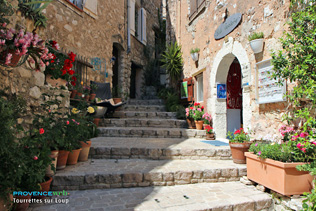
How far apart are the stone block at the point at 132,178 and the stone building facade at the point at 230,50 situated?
2.34 meters

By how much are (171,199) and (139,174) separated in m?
0.61

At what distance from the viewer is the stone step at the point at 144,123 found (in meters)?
6.09

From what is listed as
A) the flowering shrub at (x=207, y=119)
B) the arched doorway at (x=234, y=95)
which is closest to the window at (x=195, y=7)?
the arched doorway at (x=234, y=95)

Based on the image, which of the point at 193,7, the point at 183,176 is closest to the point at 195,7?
the point at 193,7

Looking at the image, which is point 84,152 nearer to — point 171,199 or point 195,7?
point 171,199

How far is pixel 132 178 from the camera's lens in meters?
2.91

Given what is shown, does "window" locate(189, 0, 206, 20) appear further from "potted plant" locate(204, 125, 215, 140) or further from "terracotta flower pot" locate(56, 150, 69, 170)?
"terracotta flower pot" locate(56, 150, 69, 170)

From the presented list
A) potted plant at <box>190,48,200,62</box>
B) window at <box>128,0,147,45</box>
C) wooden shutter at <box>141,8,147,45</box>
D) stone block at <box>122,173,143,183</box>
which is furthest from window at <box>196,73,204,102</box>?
wooden shutter at <box>141,8,147,45</box>

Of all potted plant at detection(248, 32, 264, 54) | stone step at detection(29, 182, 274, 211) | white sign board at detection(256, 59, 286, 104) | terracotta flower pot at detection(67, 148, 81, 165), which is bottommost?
stone step at detection(29, 182, 274, 211)

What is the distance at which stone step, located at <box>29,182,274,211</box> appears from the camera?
2301 millimetres

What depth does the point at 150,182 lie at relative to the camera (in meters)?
2.95

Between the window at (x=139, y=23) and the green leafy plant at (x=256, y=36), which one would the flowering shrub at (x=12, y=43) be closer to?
the green leafy plant at (x=256, y=36)

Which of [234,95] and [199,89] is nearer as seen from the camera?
[234,95]

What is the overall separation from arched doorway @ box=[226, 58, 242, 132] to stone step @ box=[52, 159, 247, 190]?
2555 millimetres
